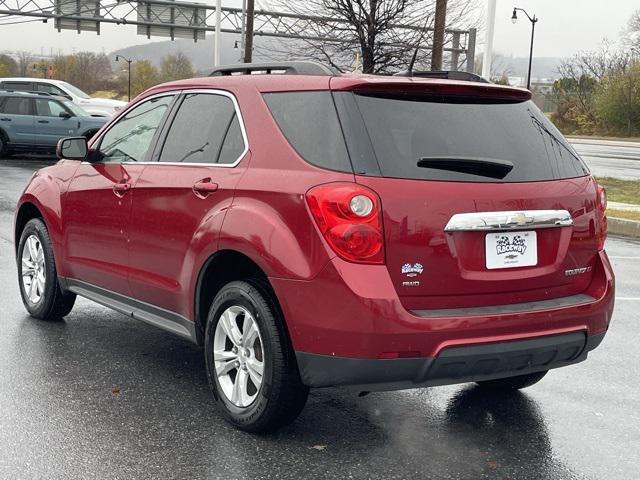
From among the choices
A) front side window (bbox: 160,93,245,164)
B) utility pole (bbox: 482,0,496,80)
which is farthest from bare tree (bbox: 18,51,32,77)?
front side window (bbox: 160,93,245,164)

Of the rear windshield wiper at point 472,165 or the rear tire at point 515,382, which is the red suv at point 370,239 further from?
the rear tire at point 515,382

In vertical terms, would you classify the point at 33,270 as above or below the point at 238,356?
below

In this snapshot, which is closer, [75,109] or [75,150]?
[75,150]

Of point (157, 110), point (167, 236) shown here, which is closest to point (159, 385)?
point (167, 236)

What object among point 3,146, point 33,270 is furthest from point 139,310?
point 3,146

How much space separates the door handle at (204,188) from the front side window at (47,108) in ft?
64.5

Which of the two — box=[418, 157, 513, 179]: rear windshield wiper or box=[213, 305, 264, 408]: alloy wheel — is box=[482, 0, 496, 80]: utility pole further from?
box=[213, 305, 264, 408]: alloy wheel

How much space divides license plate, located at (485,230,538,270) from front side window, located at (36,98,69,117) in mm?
20748

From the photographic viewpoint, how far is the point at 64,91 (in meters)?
27.5

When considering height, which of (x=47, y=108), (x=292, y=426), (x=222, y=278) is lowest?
(x=292, y=426)

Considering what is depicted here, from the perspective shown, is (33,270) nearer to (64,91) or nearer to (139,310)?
(139,310)

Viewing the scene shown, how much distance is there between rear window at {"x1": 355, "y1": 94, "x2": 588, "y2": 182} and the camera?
389 centimetres

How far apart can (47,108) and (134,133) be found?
738 inches

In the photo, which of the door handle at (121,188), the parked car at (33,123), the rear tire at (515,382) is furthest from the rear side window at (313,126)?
the parked car at (33,123)
